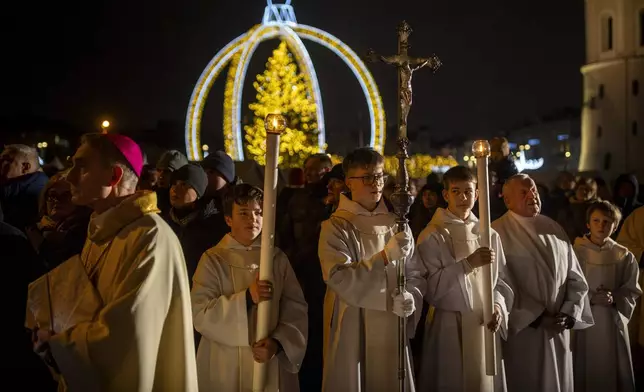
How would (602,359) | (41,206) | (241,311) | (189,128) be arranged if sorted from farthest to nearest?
(189,128), (602,359), (41,206), (241,311)

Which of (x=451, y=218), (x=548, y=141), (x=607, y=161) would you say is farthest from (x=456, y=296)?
(x=548, y=141)

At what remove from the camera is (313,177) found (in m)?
8.20

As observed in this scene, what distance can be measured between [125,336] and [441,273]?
3.18 metres

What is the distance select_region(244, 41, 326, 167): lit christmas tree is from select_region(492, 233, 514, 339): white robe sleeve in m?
16.8

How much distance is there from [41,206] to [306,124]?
61.9 ft

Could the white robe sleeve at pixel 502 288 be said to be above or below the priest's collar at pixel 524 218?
below

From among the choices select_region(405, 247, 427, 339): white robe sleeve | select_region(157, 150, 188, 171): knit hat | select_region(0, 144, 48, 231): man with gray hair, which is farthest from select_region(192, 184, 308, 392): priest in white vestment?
select_region(157, 150, 188, 171): knit hat

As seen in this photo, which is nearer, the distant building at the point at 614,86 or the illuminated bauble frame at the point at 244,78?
the illuminated bauble frame at the point at 244,78

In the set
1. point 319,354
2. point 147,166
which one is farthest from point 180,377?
point 147,166

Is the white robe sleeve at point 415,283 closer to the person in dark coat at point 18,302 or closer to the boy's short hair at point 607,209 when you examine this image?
the boy's short hair at point 607,209

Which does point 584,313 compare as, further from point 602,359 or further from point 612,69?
point 612,69

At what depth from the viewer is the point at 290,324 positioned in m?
5.18

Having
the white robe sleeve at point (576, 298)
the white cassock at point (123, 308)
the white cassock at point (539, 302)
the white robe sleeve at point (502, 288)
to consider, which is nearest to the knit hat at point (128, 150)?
the white cassock at point (123, 308)

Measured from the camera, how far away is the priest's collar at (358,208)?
19.3 feet
